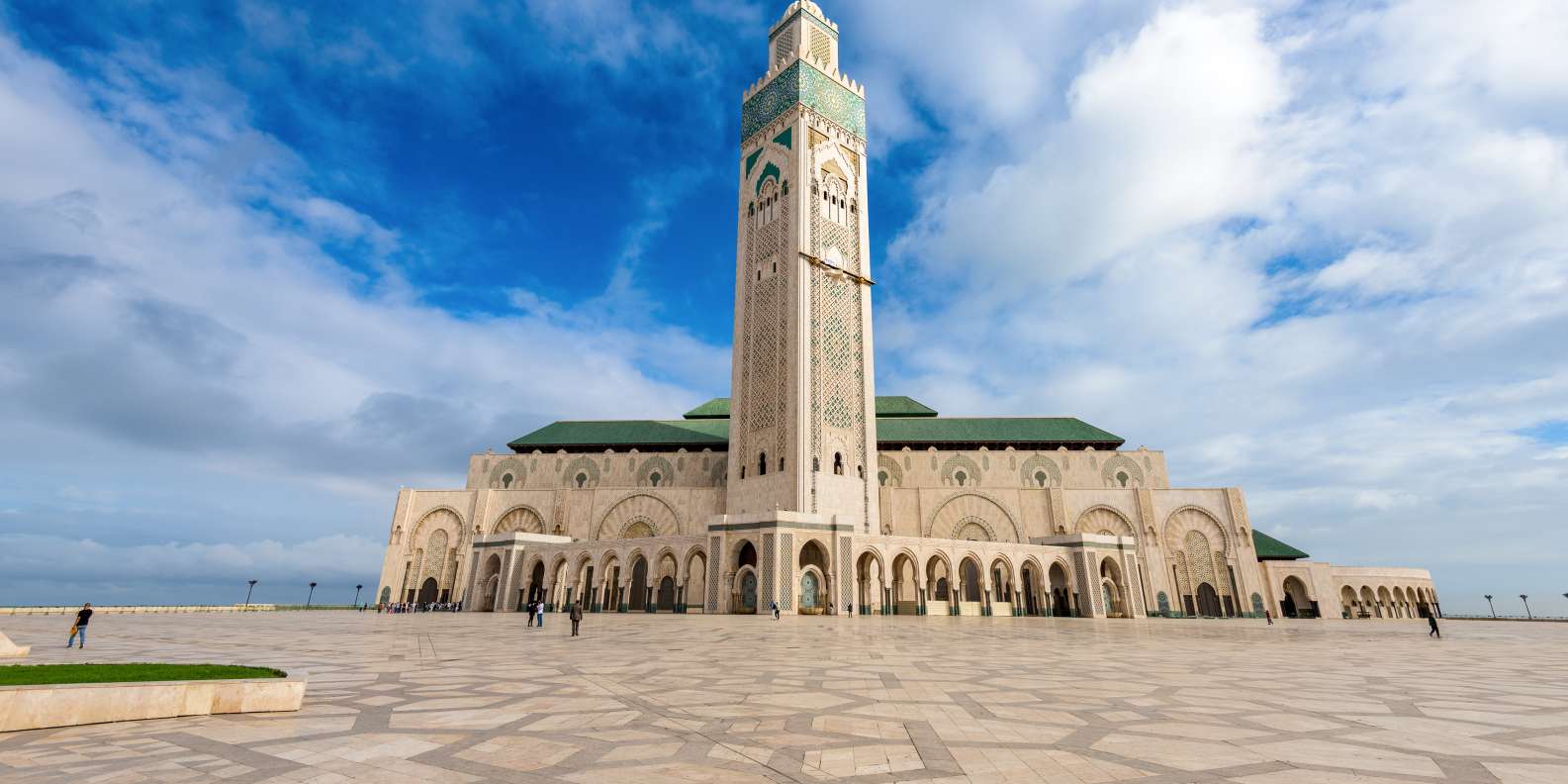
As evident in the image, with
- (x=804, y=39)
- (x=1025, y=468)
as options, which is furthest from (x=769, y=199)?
(x=1025, y=468)

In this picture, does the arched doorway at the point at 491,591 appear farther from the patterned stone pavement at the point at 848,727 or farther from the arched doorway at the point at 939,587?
the patterned stone pavement at the point at 848,727

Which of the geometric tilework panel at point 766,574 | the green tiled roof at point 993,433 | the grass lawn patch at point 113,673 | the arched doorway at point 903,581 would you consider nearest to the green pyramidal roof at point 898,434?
the green tiled roof at point 993,433

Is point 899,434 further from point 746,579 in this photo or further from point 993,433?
point 746,579

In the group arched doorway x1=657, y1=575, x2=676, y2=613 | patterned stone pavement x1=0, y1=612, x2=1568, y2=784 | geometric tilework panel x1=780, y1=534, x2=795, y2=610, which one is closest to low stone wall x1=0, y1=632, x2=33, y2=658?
patterned stone pavement x1=0, y1=612, x2=1568, y2=784

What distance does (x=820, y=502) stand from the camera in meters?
31.6

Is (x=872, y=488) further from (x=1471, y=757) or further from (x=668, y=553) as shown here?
(x=1471, y=757)

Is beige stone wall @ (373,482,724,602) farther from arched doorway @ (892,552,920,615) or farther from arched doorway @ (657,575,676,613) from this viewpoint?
arched doorway @ (892,552,920,615)

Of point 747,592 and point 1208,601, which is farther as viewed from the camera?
point 1208,601

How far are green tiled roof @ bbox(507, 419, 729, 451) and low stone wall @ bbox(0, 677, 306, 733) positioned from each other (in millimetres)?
38099

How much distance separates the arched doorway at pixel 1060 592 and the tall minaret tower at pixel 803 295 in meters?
10.2

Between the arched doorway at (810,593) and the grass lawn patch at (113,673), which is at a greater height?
the arched doorway at (810,593)

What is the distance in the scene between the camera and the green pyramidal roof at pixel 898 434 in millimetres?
43500

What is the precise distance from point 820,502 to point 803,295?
10552mm

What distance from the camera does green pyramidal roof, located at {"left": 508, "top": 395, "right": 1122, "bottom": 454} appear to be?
43500mm
